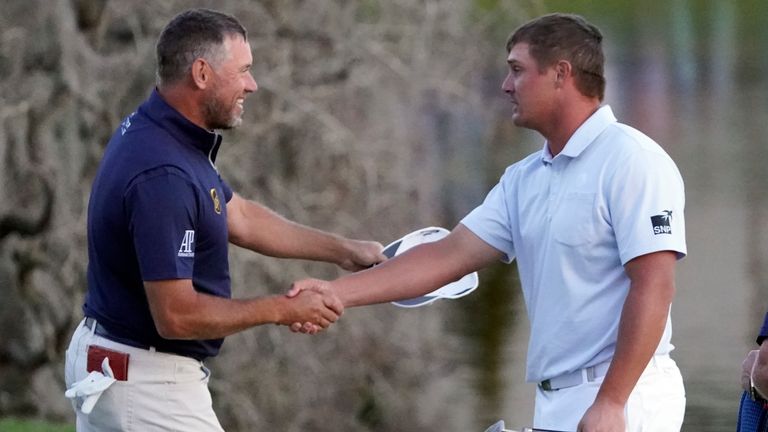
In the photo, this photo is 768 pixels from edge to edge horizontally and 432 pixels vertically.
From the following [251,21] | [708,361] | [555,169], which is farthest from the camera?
[708,361]

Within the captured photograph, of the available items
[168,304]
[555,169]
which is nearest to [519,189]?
[555,169]

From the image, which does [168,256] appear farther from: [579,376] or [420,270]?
[579,376]

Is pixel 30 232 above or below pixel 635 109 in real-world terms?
below

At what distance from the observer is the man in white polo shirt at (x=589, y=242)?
3.53 meters

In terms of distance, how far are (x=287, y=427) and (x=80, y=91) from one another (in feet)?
7.54

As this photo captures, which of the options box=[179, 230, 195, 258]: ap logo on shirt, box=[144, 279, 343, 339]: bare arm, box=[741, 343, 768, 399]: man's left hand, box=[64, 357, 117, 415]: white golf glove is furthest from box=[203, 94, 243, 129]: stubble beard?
box=[741, 343, 768, 399]: man's left hand

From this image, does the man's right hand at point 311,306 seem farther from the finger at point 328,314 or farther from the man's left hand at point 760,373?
the man's left hand at point 760,373

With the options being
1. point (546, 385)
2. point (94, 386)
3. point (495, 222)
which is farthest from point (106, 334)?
point (546, 385)

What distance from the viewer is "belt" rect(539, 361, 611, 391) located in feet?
12.2

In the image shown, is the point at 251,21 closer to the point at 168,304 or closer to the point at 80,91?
the point at 80,91

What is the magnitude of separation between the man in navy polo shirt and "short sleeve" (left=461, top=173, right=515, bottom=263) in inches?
23.5

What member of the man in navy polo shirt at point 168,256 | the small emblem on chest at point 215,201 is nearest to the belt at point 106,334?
the man in navy polo shirt at point 168,256

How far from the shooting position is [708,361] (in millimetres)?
8766

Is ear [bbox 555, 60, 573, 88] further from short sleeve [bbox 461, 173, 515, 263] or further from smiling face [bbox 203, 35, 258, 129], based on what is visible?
smiling face [bbox 203, 35, 258, 129]
